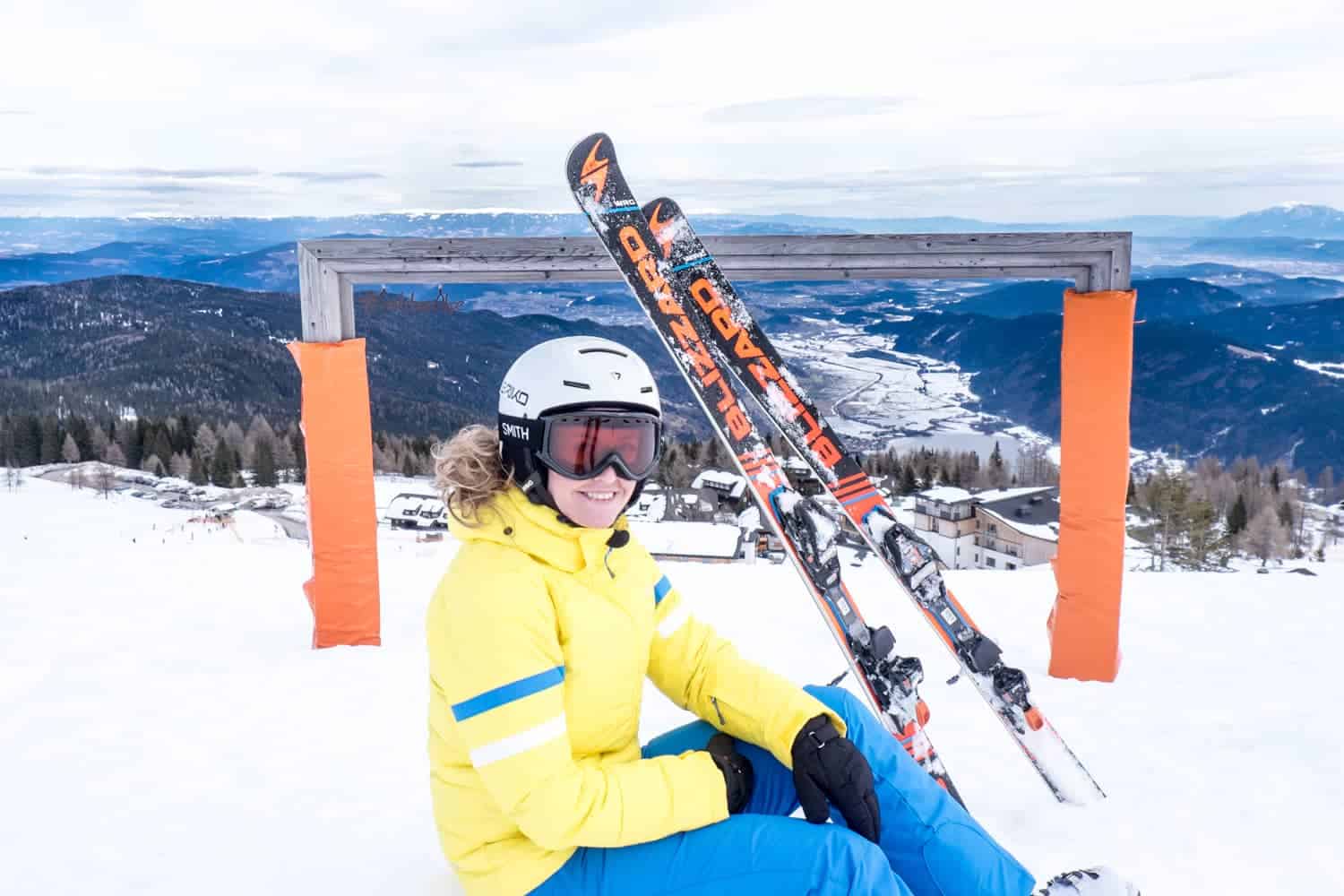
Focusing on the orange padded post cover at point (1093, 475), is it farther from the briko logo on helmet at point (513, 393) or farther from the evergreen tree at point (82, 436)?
the evergreen tree at point (82, 436)

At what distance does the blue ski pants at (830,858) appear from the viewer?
168cm

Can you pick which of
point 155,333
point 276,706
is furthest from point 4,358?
point 276,706

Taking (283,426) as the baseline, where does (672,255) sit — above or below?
above

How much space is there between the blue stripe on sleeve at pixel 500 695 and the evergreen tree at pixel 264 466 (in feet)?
158

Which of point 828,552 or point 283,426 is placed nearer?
point 828,552

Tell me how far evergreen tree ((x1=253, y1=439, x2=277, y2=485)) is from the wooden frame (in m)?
45.0

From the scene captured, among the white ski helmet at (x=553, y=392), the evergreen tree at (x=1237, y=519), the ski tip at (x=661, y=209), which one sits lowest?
the evergreen tree at (x=1237, y=519)

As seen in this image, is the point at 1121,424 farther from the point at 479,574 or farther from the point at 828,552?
the point at 479,574

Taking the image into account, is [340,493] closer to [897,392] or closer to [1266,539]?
[1266,539]

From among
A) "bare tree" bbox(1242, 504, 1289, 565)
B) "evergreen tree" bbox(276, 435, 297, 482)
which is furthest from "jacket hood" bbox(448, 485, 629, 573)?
"bare tree" bbox(1242, 504, 1289, 565)

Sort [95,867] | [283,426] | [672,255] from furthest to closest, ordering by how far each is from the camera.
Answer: [283,426], [672,255], [95,867]

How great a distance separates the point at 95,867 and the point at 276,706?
4.31 feet

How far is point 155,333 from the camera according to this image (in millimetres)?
78688

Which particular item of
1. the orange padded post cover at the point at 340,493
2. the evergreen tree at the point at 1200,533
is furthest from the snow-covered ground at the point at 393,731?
the evergreen tree at the point at 1200,533
